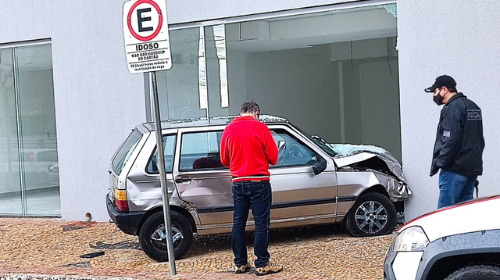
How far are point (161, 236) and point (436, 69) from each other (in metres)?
4.30

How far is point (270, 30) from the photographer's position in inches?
437

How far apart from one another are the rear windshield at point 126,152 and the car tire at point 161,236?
78 centimetres

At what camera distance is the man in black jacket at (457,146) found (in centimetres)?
738

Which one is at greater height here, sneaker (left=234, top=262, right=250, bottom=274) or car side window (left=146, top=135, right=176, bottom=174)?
car side window (left=146, top=135, right=176, bottom=174)

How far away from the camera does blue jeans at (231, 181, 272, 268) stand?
7.52 metres

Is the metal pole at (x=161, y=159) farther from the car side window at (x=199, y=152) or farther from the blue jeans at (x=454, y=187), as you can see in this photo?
the blue jeans at (x=454, y=187)

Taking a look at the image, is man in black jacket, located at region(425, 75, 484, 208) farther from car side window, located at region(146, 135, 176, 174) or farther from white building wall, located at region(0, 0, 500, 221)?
car side window, located at region(146, 135, 176, 174)

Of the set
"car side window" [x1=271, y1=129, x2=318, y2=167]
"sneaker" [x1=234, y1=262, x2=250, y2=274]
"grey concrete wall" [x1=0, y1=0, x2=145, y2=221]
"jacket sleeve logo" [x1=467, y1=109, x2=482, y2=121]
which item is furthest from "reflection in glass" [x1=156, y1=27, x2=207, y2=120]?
"jacket sleeve logo" [x1=467, y1=109, x2=482, y2=121]

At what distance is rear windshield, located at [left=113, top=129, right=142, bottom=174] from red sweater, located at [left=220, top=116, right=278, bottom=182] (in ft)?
5.69

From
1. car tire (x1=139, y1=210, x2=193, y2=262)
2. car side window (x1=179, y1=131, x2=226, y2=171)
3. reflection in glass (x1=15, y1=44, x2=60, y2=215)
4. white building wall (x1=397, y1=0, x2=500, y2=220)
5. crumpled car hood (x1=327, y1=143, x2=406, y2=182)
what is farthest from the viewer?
reflection in glass (x1=15, y1=44, x2=60, y2=215)

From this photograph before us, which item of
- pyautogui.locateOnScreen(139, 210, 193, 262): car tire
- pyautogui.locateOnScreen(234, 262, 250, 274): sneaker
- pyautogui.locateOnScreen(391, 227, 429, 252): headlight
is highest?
pyautogui.locateOnScreen(391, 227, 429, 252): headlight

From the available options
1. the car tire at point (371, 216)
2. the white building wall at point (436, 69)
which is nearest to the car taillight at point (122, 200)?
the car tire at point (371, 216)

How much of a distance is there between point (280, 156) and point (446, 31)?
2.84 m

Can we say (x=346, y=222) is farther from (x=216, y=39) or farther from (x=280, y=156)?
(x=216, y=39)
